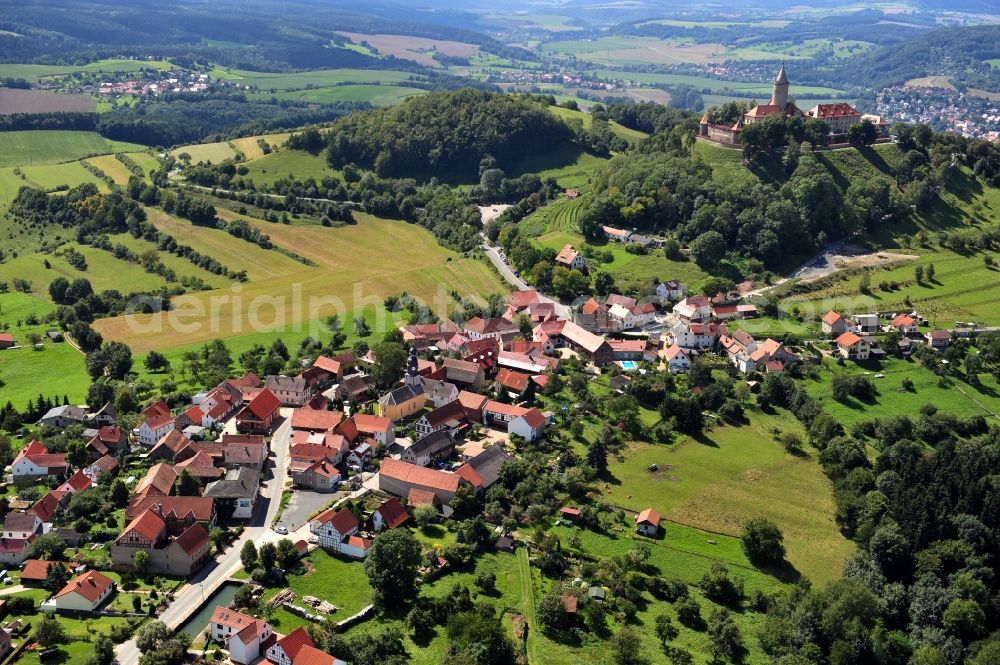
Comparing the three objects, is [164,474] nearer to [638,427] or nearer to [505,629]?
[505,629]

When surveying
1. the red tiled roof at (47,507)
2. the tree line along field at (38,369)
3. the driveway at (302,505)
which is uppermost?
the driveway at (302,505)

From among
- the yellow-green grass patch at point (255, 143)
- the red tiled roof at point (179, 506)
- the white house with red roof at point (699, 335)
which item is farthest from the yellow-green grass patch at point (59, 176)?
the white house with red roof at point (699, 335)

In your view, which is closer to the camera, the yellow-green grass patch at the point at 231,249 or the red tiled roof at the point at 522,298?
the red tiled roof at the point at 522,298

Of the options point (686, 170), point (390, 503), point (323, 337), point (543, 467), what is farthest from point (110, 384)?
point (686, 170)

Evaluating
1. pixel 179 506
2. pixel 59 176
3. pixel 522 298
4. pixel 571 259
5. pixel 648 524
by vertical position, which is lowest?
pixel 179 506

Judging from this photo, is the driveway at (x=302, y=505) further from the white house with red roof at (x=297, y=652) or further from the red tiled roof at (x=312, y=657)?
the red tiled roof at (x=312, y=657)

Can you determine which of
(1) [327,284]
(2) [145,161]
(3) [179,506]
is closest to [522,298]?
(1) [327,284]

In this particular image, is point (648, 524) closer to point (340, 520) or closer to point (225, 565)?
point (340, 520)
